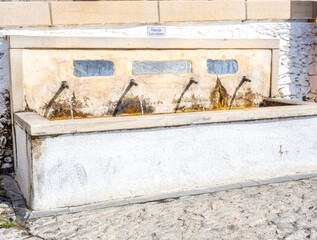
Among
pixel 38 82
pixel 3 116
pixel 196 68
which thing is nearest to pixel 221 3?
pixel 196 68

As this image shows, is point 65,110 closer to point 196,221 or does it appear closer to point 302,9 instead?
point 196,221

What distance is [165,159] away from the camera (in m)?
4.40

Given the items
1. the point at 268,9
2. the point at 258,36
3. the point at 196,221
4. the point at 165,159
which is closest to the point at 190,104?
the point at 258,36

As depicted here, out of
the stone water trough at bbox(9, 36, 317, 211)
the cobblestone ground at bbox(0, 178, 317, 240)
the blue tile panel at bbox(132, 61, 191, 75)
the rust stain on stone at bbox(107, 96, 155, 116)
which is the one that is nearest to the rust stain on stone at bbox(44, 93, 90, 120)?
the stone water trough at bbox(9, 36, 317, 211)

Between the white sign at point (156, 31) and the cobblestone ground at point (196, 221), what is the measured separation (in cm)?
265

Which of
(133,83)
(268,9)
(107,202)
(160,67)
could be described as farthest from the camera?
(268,9)

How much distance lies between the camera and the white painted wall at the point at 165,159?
3965 mm

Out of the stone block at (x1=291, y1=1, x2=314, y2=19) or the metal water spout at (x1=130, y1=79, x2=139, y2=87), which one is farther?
the stone block at (x1=291, y1=1, x2=314, y2=19)

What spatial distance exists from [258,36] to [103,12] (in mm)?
2516

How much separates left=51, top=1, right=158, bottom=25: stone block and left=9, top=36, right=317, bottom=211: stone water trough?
0.36m

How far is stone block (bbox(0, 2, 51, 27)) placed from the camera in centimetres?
530

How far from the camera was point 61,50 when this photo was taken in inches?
211

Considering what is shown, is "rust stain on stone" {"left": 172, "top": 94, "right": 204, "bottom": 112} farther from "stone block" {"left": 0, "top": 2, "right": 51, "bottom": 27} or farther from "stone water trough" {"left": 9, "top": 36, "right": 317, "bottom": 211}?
"stone block" {"left": 0, "top": 2, "right": 51, "bottom": 27}

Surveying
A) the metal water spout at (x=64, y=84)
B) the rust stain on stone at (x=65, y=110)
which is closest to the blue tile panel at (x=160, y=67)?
the rust stain on stone at (x=65, y=110)
